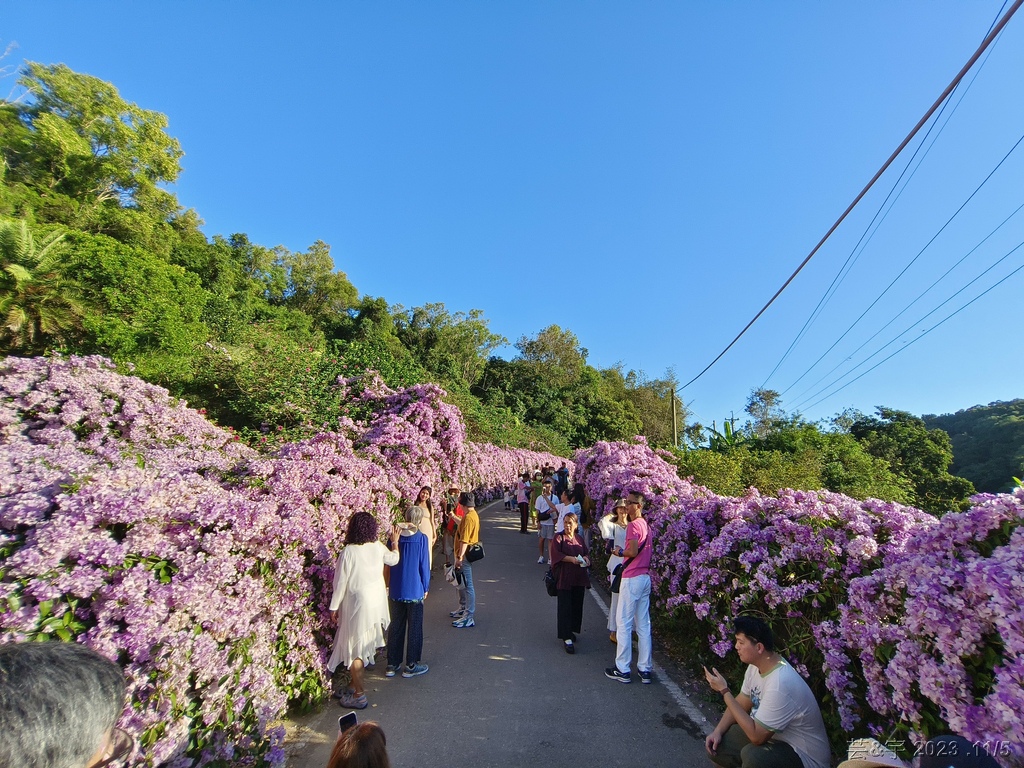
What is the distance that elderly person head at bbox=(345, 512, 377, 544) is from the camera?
4.33 m

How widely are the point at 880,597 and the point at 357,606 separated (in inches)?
153

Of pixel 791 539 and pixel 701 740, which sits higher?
pixel 791 539

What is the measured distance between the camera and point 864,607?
9.11 ft

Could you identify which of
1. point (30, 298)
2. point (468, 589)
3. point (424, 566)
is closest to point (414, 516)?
point (424, 566)

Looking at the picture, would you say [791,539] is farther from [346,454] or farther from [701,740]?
[346,454]

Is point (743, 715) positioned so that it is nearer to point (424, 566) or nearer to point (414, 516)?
point (424, 566)

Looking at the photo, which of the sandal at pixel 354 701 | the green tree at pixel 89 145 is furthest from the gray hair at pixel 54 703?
the green tree at pixel 89 145

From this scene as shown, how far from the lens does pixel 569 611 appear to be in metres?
5.76

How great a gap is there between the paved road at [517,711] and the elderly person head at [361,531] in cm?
148

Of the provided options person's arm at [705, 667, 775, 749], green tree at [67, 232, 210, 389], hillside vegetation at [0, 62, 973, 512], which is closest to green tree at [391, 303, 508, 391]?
hillside vegetation at [0, 62, 973, 512]

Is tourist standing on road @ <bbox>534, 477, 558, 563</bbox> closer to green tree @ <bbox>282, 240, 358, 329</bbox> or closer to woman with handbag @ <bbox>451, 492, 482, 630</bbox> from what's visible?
woman with handbag @ <bbox>451, 492, 482, 630</bbox>

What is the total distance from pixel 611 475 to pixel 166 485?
319 inches

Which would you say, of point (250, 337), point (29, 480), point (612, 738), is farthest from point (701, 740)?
point (250, 337)

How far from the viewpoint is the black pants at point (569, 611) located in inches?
227
